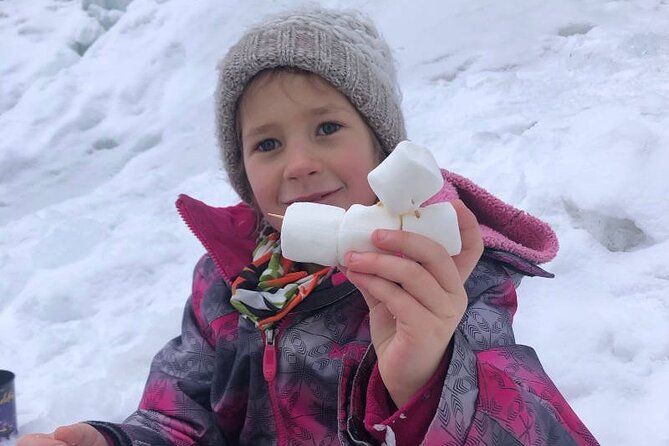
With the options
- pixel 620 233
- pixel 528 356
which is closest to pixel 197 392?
pixel 528 356

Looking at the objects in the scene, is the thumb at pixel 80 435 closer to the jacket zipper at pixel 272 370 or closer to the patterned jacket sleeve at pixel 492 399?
the jacket zipper at pixel 272 370

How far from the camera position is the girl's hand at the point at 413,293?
1.01m

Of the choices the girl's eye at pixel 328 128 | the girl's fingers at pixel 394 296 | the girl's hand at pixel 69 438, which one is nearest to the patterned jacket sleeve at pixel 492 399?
the girl's fingers at pixel 394 296

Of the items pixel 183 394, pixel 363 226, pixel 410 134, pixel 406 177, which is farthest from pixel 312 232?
pixel 410 134

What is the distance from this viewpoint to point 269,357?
1631 millimetres

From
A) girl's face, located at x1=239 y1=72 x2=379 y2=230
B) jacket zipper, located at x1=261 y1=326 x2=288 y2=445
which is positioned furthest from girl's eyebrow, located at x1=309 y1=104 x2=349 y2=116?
jacket zipper, located at x1=261 y1=326 x2=288 y2=445

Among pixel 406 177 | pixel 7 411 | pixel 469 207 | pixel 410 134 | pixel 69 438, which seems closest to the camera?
pixel 406 177

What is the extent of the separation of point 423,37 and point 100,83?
2609mm

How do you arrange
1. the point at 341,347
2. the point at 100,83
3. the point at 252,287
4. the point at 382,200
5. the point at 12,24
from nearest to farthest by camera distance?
the point at 382,200 < the point at 341,347 < the point at 252,287 < the point at 100,83 < the point at 12,24

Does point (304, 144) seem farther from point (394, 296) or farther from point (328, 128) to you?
point (394, 296)

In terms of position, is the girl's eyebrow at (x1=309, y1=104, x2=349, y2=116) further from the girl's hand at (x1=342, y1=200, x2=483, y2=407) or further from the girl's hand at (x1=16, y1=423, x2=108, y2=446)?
the girl's hand at (x1=16, y1=423, x2=108, y2=446)

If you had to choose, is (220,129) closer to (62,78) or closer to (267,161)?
(267,161)

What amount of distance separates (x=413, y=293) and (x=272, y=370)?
70cm

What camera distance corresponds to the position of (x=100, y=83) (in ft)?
17.2
